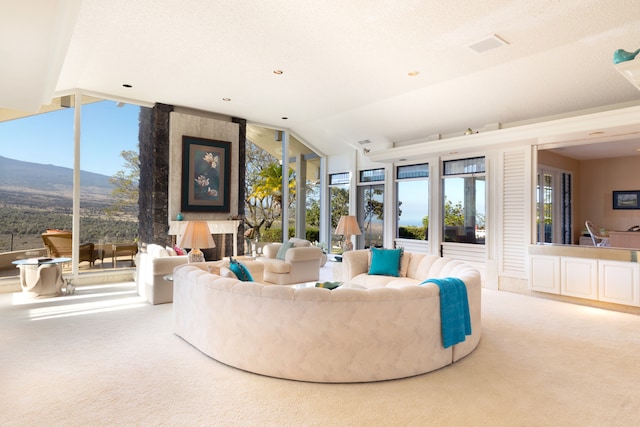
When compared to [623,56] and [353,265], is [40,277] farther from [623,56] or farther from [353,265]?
[623,56]

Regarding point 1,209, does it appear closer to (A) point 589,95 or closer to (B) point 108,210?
(B) point 108,210

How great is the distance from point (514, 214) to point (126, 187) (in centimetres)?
673

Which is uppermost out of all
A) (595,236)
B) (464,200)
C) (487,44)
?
(487,44)

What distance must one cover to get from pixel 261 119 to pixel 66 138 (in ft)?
11.7

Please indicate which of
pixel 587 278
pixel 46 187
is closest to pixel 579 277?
pixel 587 278

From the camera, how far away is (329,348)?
2754 millimetres

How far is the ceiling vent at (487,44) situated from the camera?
13.6 ft

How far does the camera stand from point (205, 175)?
24.4 ft

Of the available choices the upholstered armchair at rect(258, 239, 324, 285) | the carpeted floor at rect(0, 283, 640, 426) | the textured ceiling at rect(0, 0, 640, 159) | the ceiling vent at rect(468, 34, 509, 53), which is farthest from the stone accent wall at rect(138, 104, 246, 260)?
the ceiling vent at rect(468, 34, 509, 53)

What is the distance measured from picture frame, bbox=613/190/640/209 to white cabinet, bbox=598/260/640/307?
2.85m

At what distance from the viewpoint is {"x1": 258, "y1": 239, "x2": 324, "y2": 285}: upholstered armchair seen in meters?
6.29

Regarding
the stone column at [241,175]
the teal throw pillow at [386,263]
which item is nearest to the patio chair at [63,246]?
the stone column at [241,175]

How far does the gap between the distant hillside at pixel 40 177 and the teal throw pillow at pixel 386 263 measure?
4837 mm

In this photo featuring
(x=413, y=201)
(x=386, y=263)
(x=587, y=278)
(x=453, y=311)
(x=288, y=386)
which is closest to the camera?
(x=288, y=386)
